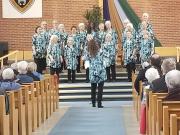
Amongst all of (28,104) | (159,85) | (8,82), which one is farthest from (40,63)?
(159,85)

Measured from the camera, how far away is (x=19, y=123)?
7.96 m

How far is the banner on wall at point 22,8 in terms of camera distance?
728 inches

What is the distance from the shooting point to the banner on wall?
18.5 meters

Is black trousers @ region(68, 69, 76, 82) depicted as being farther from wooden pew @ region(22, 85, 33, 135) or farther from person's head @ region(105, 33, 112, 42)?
wooden pew @ region(22, 85, 33, 135)

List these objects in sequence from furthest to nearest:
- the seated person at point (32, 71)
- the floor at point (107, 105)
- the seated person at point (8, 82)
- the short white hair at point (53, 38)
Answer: the short white hair at point (53, 38)
the seated person at point (32, 71)
the floor at point (107, 105)
the seated person at point (8, 82)

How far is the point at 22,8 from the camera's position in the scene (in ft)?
60.9

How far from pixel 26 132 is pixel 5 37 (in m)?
10.5

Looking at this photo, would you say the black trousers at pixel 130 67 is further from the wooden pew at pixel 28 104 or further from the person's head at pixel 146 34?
the wooden pew at pixel 28 104

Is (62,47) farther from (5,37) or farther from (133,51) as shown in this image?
(5,37)

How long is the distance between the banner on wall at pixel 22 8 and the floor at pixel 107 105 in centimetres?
592

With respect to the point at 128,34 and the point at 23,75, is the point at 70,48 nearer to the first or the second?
the point at 128,34

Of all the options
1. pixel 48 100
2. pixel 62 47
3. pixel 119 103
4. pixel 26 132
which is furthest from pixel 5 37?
pixel 26 132

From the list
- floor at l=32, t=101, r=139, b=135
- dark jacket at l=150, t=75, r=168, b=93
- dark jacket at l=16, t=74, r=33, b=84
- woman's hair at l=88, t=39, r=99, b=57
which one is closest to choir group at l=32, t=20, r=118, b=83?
floor at l=32, t=101, r=139, b=135

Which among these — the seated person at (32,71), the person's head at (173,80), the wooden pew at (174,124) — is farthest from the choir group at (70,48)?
the wooden pew at (174,124)
